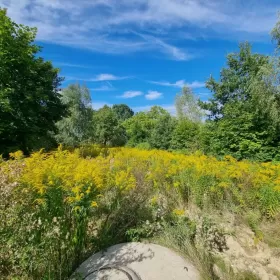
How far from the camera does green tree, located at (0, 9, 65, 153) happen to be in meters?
7.38

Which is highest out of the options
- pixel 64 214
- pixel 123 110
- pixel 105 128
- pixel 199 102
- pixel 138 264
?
pixel 123 110

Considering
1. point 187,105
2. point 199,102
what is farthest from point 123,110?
point 199,102

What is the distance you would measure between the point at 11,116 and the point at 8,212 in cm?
647

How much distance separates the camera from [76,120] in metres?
18.7

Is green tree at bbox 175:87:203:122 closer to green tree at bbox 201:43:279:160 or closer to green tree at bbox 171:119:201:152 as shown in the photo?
green tree at bbox 171:119:201:152

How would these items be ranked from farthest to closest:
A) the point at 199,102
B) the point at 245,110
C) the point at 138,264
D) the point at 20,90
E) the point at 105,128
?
the point at 105,128
the point at 199,102
the point at 245,110
the point at 20,90
the point at 138,264

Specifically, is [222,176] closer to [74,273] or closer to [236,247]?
[236,247]

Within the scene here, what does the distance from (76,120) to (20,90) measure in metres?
10.8

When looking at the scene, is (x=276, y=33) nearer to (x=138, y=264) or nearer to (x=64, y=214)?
(x=138, y=264)

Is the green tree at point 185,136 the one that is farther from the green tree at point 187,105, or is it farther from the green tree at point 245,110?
the green tree at point 187,105

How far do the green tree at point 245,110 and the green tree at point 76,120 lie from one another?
10.6m

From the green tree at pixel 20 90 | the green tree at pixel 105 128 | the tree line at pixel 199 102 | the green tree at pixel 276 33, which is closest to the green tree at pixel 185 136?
the tree line at pixel 199 102

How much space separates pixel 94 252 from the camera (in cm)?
288

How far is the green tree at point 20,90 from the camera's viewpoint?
7383 mm
